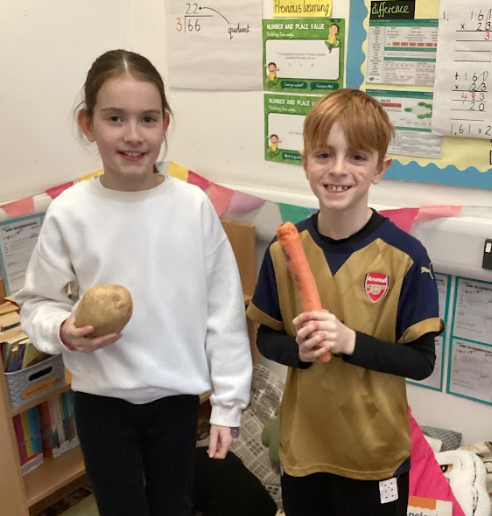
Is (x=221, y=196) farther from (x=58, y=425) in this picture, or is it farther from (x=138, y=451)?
(x=138, y=451)

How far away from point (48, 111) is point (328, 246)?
1.41m

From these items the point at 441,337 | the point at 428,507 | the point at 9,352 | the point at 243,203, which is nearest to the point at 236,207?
the point at 243,203

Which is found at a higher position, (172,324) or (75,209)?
(75,209)

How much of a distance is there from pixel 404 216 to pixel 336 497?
888 millimetres

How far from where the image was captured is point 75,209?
1189 millimetres

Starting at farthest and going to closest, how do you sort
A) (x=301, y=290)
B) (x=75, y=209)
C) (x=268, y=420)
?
(x=268, y=420) < (x=75, y=209) < (x=301, y=290)

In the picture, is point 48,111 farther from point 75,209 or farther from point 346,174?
point 346,174

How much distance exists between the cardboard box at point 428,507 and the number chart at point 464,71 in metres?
0.99

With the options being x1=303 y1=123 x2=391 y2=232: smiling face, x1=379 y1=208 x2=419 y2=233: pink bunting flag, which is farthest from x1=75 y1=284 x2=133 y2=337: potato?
x1=379 y1=208 x2=419 y2=233: pink bunting flag

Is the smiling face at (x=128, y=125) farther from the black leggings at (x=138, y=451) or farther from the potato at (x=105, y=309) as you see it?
the black leggings at (x=138, y=451)

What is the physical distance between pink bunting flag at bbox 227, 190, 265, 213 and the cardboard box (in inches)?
42.0

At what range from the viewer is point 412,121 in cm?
177

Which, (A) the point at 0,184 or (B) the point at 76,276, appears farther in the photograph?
(A) the point at 0,184

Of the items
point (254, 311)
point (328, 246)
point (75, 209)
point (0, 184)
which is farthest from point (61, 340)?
point (0, 184)
